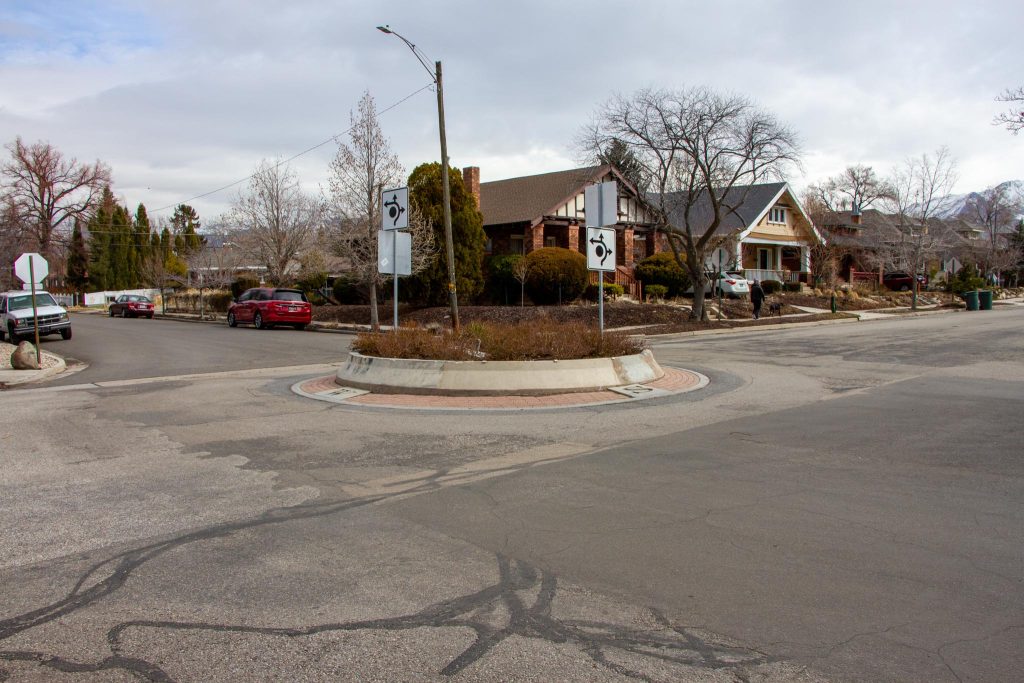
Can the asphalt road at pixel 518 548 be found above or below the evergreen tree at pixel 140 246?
below

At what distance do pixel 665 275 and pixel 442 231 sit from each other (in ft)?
39.2

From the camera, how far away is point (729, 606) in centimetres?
412

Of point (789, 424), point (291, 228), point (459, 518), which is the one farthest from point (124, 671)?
point (291, 228)

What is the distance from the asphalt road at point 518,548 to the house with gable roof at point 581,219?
23.2 meters

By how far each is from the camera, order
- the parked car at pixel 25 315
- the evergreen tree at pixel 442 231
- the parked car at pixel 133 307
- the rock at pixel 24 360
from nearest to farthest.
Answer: the rock at pixel 24 360 < the parked car at pixel 25 315 < the evergreen tree at pixel 442 231 < the parked car at pixel 133 307

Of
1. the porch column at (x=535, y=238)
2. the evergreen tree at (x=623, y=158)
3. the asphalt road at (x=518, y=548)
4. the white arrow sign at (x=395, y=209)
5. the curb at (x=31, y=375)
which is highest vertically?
the evergreen tree at (x=623, y=158)

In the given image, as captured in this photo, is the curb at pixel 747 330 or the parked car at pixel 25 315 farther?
the curb at pixel 747 330

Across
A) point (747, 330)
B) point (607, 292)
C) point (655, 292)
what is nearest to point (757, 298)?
point (747, 330)

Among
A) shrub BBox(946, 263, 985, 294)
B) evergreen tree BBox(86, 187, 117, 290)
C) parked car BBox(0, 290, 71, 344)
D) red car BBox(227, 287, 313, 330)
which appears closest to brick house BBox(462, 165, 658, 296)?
red car BBox(227, 287, 313, 330)

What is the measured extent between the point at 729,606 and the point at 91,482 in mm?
5691

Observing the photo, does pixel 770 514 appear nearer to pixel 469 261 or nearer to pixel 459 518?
pixel 459 518

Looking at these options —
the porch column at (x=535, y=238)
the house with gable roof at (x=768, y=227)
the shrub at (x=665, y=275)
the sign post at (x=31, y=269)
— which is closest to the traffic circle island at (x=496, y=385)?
the sign post at (x=31, y=269)

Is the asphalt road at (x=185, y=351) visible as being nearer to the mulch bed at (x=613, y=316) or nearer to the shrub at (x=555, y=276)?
the mulch bed at (x=613, y=316)

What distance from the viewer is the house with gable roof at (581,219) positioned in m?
37.1
